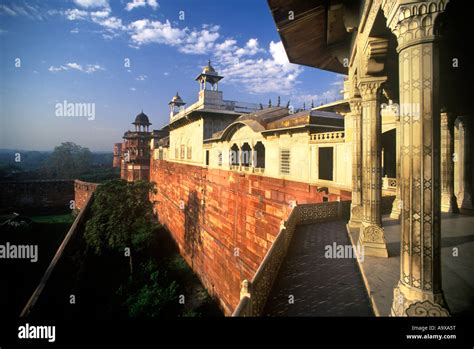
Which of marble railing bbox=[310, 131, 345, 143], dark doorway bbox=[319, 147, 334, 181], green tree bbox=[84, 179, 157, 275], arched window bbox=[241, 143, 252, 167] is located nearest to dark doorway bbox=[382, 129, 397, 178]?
dark doorway bbox=[319, 147, 334, 181]

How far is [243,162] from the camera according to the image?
1479 centimetres

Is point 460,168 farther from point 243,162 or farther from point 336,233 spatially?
point 243,162

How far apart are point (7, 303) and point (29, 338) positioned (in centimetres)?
1537

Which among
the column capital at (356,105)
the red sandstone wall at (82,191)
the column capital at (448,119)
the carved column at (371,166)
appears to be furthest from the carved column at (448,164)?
the red sandstone wall at (82,191)

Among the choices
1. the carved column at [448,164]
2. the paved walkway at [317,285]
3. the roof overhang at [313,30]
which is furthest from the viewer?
the carved column at [448,164]

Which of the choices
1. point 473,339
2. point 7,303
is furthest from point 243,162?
point 7,303

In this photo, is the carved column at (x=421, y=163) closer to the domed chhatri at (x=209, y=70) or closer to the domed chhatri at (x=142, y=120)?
the domed chhatri at (x=209, y=70)

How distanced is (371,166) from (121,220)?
63.7 feet

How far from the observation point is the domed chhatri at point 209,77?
2270cm

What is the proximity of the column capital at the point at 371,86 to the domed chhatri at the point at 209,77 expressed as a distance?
18773 millimetres

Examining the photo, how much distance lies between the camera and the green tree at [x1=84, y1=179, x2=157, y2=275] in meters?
19.1

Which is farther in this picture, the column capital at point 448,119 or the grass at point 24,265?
the grass at point 24,265

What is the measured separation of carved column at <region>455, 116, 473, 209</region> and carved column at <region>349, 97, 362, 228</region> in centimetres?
635

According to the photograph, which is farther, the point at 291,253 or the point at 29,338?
the point at 291,253
